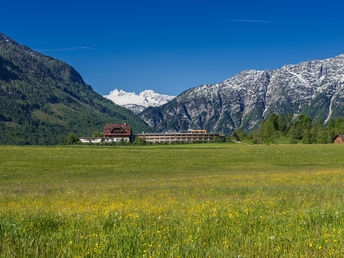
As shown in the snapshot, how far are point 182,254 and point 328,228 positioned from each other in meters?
3.89

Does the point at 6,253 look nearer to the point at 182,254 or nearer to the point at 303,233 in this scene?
the point at 182,254

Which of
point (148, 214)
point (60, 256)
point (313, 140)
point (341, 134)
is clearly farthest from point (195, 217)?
point (341, 134)

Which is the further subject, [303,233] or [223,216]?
[223,216]

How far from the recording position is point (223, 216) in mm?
7680

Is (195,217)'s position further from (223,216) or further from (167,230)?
(167,230)

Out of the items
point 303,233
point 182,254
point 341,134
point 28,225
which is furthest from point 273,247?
point 341,134

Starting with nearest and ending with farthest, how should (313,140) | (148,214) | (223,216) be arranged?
(223,216), (148,214), (313,140)

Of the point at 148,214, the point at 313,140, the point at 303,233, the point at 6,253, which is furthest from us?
the point at 313,140

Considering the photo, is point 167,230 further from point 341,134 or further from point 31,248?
point 341,134

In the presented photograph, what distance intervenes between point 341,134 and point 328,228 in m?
178

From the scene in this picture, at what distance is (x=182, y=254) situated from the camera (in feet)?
16.2

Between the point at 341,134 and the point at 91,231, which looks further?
the point at 341,134

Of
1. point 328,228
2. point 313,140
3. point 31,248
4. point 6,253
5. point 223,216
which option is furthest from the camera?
point 313,140

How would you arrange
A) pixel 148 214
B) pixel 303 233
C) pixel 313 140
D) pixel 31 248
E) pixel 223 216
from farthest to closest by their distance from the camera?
pixel 313 140, pixel 148 214, pixel 223 216, pixel 303 233, pixel 31 248
